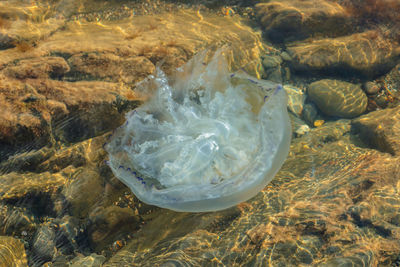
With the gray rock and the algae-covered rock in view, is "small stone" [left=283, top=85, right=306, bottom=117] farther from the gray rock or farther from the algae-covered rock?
the algae-covered rock

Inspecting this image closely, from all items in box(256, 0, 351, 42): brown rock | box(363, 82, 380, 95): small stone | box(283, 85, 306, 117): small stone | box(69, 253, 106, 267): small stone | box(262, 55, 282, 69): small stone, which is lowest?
box(69, 253, 106, 267): small stone

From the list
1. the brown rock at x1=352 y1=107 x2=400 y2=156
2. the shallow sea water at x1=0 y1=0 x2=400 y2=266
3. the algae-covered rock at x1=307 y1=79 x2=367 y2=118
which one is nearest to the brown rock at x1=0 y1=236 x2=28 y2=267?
the shallow sea water at x1=0 y1=0 x2=400 y2=266

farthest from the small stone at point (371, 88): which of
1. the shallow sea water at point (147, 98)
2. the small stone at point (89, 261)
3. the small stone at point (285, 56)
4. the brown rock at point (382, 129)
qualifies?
the small stone at point (89, 261)

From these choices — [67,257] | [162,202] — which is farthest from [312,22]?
[67,257]

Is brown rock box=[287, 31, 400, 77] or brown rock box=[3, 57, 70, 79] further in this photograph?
brown rock box=[287, 31, 400, 77]

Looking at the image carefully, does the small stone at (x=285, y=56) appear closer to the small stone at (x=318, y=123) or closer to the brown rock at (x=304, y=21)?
the brown rock at (x=304, y=21)

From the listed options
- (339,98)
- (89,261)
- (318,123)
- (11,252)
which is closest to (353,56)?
(339,98)
